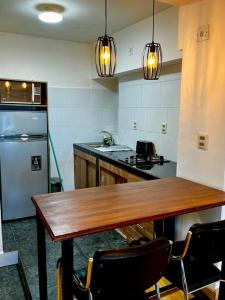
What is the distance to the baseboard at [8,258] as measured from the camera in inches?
97.1

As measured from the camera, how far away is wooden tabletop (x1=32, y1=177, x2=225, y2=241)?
1269 mm

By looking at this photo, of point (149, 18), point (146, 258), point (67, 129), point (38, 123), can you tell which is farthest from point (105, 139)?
point (146, 258)

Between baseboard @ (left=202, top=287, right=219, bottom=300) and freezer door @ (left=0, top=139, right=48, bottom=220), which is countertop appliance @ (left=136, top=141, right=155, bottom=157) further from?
baseboard @ (left=202, top=287, right=219, bottom=300)

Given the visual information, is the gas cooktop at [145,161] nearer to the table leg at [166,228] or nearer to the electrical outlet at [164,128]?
the electrical outlet at [164,128]

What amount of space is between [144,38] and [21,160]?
6.60 ft

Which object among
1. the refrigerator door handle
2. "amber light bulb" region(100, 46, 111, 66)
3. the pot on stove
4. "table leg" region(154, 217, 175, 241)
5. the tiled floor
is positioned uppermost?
"amber light bulb" region(100, 46, 111, 66)

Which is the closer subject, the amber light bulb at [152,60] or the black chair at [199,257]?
the black chair at [199,257]

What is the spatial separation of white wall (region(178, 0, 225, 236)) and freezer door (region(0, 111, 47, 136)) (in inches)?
74.1

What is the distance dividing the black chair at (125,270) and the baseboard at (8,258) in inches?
59.9

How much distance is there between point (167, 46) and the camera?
262 cm

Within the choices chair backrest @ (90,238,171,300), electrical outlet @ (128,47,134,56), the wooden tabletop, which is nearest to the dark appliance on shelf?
the wooden tabletop

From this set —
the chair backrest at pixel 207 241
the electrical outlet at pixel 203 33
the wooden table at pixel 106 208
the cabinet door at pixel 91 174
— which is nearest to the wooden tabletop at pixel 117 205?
the wooden table at pixel 106 208

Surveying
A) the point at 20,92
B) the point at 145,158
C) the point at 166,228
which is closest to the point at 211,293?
the point at 166,228

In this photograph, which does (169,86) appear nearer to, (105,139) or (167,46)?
(167,46)
